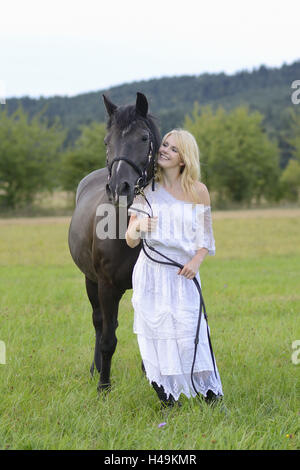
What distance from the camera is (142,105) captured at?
11.4ft

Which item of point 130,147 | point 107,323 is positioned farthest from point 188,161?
point 107,323

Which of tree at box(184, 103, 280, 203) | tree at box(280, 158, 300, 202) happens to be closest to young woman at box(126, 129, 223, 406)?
tree at box(184, 103, 280, 203)

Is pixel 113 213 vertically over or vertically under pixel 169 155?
under

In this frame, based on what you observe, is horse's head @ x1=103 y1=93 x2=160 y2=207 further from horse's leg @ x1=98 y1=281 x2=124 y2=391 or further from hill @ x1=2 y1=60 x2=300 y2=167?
hill @ x1=2 y1=60 x2=300 y2=167

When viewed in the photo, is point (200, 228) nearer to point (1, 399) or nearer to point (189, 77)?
point (1, 399)

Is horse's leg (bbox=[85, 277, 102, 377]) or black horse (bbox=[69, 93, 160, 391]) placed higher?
black horse (bbox=[69, 93, 160, 391])

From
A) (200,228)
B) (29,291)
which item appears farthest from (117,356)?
(29,291)

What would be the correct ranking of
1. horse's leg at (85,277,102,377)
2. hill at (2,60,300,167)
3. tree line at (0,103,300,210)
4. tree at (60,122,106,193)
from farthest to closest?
hill at (2,60,300,167), tree at (60,122,106,193), tree line at (0,103,300,210), horse's leg at (85,277,102,377)

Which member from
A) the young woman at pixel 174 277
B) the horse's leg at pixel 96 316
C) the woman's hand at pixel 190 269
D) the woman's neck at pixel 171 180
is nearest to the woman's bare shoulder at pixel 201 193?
the young woman at pixel 174 277

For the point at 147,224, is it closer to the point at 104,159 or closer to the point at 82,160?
the point at 104,159

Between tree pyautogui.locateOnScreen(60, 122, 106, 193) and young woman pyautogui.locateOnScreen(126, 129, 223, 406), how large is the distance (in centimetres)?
3767

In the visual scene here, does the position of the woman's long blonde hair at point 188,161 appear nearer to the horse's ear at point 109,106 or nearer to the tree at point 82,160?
the horse's ear at point 109,106

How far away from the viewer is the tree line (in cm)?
4103

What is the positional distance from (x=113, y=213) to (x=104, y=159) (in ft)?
127
